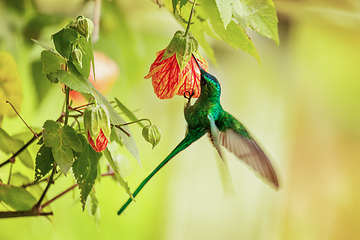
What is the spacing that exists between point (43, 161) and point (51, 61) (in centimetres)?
7

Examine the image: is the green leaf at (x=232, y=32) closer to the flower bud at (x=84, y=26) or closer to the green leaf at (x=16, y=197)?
the flower bud at (x=84, y=26)

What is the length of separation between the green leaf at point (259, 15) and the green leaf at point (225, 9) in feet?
0.09

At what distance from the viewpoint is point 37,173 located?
0.37m

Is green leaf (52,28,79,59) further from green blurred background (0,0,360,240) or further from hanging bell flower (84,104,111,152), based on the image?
green blurred background (0,0,360,240)

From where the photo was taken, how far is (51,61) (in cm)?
36

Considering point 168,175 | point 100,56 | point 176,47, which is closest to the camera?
point 176,47

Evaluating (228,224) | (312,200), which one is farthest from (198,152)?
(312,200)

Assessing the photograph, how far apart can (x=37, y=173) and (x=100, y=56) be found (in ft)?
1.53

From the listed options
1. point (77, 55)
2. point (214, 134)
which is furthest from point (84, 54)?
point (214, 134)

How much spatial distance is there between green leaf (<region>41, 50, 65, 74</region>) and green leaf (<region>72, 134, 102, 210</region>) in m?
0.06

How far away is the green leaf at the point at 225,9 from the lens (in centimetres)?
33

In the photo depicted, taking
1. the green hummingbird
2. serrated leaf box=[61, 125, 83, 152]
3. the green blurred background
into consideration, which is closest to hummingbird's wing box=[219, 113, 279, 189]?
the green hummingbird

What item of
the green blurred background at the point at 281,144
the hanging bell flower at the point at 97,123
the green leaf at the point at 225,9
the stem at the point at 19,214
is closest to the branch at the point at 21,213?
the stem at the point at 19,214

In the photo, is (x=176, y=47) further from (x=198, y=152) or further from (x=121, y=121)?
(x=198, y=152)
